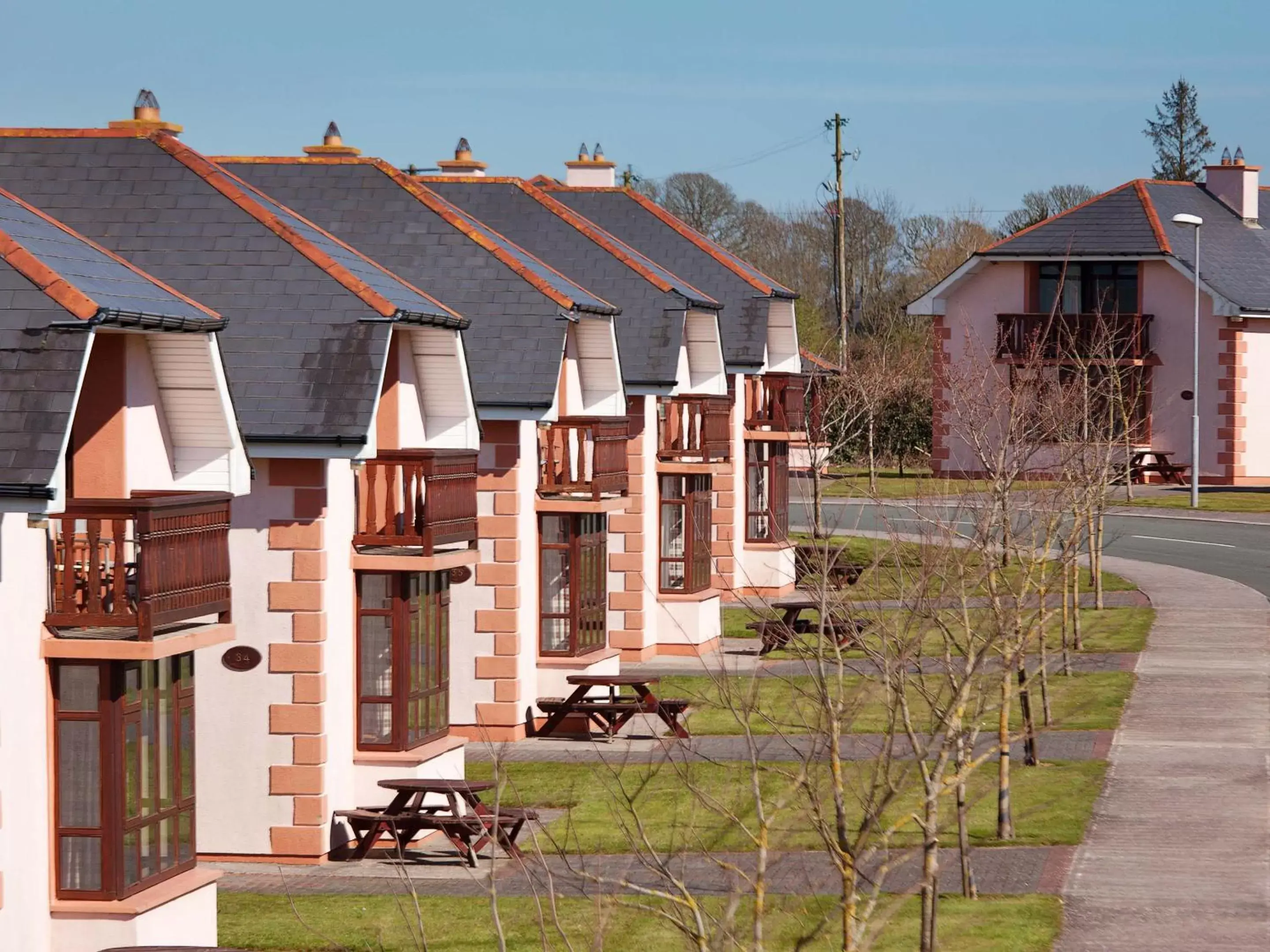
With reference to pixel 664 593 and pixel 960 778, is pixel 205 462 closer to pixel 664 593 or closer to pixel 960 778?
pixel 960 778

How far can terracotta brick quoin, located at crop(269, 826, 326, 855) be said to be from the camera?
19188 millimetres

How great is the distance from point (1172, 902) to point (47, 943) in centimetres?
876

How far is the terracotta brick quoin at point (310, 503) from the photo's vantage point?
1947 cm

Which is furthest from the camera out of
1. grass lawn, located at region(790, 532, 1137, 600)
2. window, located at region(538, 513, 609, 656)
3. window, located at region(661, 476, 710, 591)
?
window, located at region(661, 476, 710, 591)

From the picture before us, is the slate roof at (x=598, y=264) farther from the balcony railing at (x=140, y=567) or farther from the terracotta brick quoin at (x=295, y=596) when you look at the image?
the balcony railing at (x=140, y=567)

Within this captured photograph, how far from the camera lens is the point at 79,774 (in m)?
14.6

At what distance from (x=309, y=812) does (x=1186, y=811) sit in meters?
8.57

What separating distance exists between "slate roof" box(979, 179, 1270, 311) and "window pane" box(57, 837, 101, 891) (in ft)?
154

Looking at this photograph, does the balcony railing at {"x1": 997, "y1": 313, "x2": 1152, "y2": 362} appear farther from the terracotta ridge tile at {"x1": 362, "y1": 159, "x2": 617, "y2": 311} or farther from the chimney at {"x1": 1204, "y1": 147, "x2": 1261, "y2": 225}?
the terracotta ridge tile at {"x1": 362, "y1": 159, "x2": 617, "y2": 311}

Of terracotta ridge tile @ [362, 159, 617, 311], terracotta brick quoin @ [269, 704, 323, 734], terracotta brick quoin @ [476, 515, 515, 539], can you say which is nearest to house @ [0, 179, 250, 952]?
terracotta brick quoin @ [269, 704, 323, 734]

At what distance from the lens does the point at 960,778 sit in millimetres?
13180

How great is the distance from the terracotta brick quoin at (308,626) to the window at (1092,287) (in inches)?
1661

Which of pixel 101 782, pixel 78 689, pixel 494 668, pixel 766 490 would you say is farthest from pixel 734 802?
pixel 766 490

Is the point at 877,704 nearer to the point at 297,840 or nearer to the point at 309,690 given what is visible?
the point at 309,690
